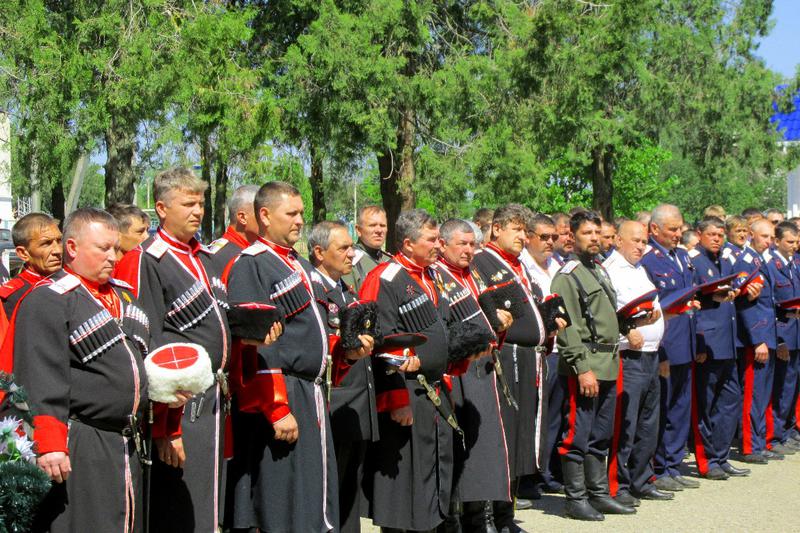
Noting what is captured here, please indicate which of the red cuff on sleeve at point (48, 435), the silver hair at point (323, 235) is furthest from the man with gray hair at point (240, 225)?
the red cuff on sleeve at point (48, 435)

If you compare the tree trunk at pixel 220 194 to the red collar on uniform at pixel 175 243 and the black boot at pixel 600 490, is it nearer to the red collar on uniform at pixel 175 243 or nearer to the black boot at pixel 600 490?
the black boot at pixel 600 490

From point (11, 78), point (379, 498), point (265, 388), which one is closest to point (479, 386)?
point (379, 498)

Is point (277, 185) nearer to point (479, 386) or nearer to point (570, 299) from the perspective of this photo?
point (479, 386)

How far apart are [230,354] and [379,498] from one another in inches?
61.5

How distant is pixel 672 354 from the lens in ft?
32.1

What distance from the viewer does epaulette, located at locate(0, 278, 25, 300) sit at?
277 inches

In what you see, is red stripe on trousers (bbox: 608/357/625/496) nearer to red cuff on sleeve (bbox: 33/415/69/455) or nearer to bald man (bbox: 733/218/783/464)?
bald man (bbox: 733/218/783/464)

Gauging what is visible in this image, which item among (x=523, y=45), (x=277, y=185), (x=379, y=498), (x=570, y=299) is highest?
(x=523, y=45)

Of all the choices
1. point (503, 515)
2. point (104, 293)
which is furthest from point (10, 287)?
point (503, 515)

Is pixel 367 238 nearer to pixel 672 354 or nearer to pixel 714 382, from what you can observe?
pixel 672 354

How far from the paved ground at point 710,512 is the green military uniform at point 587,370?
0.23m

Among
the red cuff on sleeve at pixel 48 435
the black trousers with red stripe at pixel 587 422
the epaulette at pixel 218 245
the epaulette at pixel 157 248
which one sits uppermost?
the epaulette at pixel 218 245

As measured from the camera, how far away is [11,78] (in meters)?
14.4

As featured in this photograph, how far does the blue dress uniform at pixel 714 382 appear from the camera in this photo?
10.4 metres
